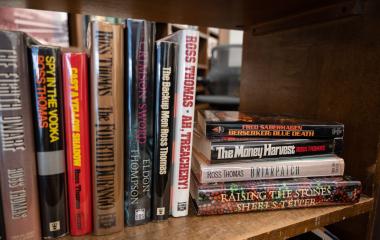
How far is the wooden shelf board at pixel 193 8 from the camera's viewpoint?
0.50 m

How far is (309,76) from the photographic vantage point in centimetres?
58

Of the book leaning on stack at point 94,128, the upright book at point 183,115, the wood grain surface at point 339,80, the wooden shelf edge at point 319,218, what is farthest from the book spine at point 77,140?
the wood grain surface at point 339,80

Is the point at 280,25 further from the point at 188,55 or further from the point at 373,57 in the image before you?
the point at 188,55

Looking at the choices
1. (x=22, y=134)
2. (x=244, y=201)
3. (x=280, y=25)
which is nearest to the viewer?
(x=22, y=134)

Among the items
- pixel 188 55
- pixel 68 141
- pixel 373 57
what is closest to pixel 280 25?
pixel 373 57

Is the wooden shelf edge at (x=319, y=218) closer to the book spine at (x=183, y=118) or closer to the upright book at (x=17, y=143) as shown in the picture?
the book spine at (x=183, y=118)

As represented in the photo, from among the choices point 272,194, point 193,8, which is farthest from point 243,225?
point 193,8

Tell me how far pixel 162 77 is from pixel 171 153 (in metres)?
0.12

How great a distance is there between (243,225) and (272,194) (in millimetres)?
75

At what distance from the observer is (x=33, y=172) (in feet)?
1.01

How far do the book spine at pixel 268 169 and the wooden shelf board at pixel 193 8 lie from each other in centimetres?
30

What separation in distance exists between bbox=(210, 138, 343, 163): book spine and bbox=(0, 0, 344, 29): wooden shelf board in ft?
0.89

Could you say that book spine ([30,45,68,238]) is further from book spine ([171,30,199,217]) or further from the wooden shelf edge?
the wooden shelf edge

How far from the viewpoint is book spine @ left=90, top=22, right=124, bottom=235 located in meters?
0.31
